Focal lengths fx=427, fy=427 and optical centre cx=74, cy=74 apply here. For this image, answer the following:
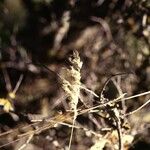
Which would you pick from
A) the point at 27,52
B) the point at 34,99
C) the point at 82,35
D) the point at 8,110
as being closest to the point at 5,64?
the point at 27,52

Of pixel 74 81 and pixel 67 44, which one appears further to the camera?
pixel 67 44

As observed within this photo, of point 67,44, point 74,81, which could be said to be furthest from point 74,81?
A: point 67,44

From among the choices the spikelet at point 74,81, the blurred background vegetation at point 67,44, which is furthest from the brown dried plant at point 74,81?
the blurred background vegetation at point 67,44

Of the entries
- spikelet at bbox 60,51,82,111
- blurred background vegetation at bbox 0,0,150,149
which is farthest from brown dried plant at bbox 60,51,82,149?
blurred background vegetation at bbox 0,0,150,149

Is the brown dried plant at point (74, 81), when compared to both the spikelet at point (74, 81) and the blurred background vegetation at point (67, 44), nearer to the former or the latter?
the spikelet at point (74, 81)

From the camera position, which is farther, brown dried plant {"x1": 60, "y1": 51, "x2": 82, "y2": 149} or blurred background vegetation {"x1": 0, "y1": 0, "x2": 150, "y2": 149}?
blurred background vegetation {"x1": 0, "y1": 0, "x2": 150, "y2": 149}

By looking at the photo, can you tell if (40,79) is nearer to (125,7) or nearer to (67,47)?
Result: (67,47)

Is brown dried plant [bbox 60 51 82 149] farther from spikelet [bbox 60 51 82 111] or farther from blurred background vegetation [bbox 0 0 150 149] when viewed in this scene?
blurred background vegetation [bbox 0 0 150 149]

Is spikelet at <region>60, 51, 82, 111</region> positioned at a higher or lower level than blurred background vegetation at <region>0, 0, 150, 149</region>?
lower

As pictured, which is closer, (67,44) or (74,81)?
(74,81)

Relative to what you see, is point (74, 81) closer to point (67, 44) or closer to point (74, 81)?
point (74, 81)

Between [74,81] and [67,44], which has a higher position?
[67,44]
